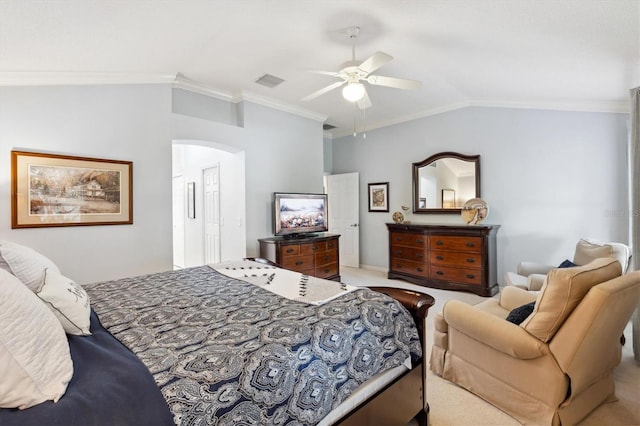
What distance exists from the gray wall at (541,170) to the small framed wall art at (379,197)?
672 millimetres

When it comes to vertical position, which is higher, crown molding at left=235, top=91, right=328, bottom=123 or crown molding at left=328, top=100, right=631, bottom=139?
crown molding at left=235, top=91, right=328, bottom=123

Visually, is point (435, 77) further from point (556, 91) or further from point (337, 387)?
point (337, 387)

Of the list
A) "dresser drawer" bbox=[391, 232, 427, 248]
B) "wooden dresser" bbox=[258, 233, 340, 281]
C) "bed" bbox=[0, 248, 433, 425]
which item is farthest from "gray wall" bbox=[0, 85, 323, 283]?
"dresser drawer" bbox=[391, 232, 427, 248]

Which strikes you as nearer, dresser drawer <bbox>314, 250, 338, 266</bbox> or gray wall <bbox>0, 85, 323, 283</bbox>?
gray wall <bbox>0, 85, 323, 283</bbox>

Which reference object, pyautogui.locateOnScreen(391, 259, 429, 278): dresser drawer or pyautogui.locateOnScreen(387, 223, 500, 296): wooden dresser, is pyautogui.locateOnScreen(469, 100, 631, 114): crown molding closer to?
pyautogui.locateOnScreen(387, 223, 500, 296): wooden dresser

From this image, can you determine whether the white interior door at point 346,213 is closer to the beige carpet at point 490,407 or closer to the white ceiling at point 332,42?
the white ceiling at point 332,42

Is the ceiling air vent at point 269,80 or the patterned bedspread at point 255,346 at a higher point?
the ceiling air vent at point 269,80

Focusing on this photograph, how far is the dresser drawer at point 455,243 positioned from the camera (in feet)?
14.0

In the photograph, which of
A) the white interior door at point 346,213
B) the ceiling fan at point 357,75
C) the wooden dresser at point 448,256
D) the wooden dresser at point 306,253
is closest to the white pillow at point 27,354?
the ceiling fan at point 357,75

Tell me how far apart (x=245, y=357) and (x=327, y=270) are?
12.6 feet

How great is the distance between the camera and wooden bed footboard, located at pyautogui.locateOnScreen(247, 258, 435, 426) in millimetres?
1413

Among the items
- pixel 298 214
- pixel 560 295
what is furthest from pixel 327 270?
pixel 560 295

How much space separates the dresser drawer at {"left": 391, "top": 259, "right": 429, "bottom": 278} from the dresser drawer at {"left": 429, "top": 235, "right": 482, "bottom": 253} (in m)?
0.38

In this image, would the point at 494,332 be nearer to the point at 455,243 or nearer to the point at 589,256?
the point at 589,256
